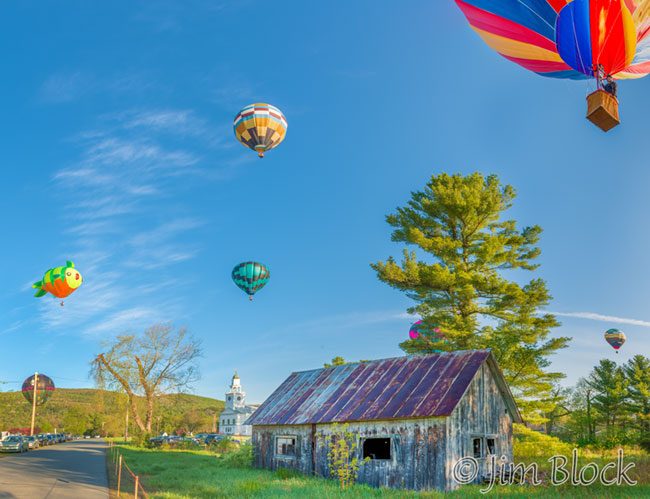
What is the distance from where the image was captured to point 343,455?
21391mm

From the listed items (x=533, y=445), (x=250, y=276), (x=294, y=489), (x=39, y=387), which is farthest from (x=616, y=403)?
(x=39, y=387)

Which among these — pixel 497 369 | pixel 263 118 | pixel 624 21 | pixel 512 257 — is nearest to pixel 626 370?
pixel 512 257

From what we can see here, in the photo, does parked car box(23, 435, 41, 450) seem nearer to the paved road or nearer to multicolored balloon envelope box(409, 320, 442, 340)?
the paved road

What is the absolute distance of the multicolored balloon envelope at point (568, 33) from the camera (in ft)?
50.5

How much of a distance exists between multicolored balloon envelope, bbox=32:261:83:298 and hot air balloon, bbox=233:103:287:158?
22.9 m

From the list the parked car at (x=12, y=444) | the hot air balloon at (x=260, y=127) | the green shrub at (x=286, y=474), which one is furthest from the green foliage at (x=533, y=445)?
the parked car at (x=12, y=444)

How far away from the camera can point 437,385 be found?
2177cm

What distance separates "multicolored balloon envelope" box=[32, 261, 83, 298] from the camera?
150 feet

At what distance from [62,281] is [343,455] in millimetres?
33380

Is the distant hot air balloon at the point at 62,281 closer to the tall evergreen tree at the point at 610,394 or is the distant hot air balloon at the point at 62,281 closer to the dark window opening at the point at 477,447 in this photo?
the dark window opening at the point at 477,447

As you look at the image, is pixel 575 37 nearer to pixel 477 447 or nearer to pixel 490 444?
pixel 477 447

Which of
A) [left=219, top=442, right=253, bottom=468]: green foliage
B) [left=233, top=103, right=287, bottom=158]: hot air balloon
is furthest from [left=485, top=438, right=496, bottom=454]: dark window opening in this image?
[left=233, top=103, right=287, bottom=158]: hot air balloon

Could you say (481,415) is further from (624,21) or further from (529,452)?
(624,21)

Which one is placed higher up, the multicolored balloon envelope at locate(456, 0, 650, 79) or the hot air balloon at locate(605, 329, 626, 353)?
the multicolored balloon envelope at locate(456, 0, 650, 79)
